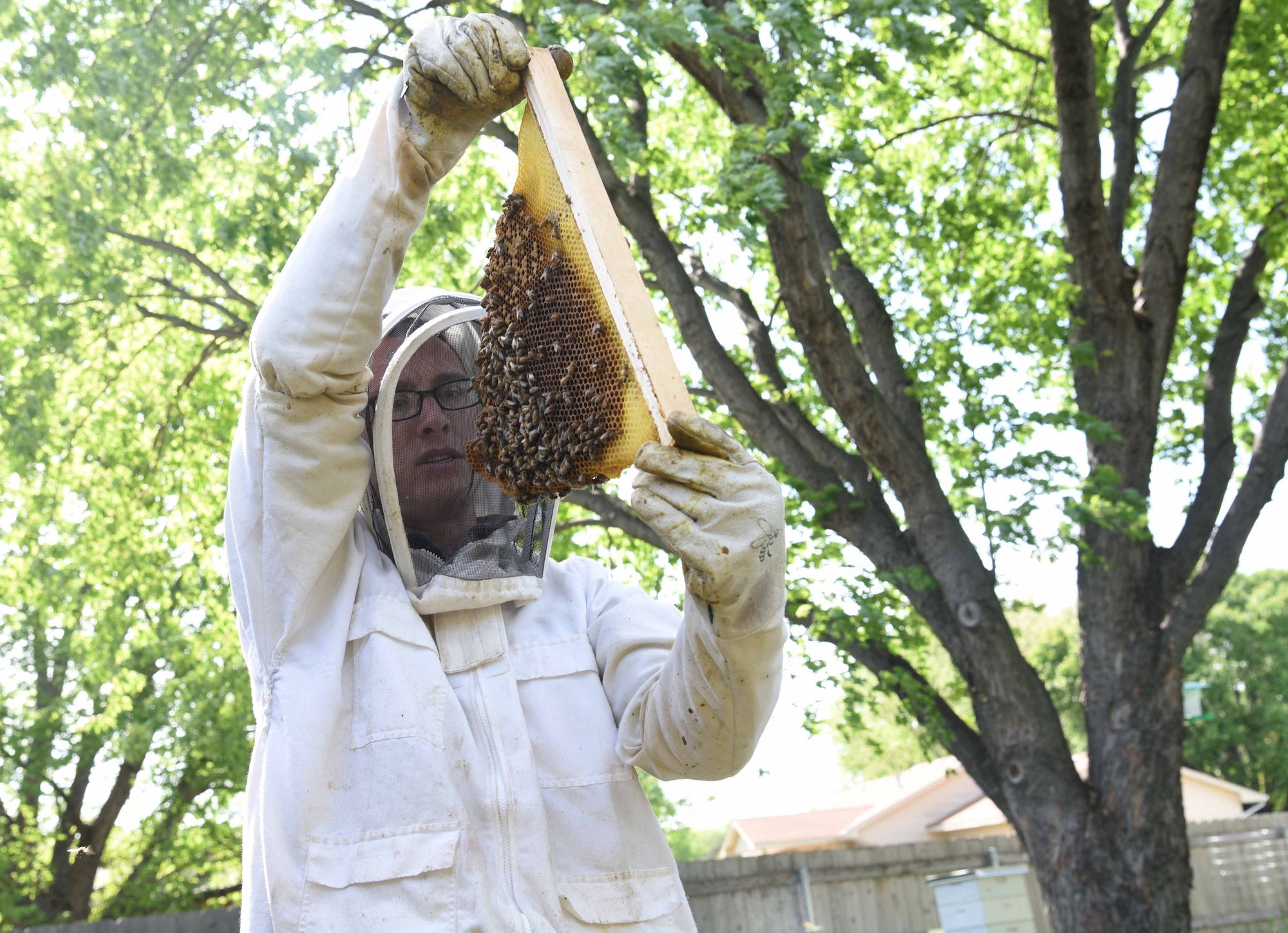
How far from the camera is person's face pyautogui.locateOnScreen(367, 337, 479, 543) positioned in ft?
7.16

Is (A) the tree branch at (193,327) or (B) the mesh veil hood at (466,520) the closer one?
(B) the mesh veil hood at (466,520)

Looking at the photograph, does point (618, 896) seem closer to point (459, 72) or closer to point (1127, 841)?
point (459, 72)

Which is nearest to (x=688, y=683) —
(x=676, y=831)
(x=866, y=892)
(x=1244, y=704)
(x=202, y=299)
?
(x=202, y=299)

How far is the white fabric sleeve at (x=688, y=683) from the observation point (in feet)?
5.67

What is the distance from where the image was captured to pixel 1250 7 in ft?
28.0

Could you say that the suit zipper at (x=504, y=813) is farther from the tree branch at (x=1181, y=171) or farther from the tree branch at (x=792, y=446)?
the tree branch at (x=1181, y=171)

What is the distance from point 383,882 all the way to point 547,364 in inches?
36.0

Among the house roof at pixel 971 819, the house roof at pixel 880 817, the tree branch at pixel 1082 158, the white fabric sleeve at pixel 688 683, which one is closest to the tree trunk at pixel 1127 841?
the tree branch at pixel 1082 158

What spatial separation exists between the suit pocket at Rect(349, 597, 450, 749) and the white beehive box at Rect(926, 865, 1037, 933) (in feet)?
26.4

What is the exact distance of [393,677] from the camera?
72.6 inches

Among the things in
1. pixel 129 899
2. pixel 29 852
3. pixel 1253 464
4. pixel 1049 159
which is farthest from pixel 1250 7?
→ pixel 29 852

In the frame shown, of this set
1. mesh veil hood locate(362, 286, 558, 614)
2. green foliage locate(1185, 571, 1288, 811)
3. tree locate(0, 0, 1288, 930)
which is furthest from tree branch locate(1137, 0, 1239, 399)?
green foliage locate(1185, 571, 1288, 811)

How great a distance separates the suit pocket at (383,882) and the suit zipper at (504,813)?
10 centimetres

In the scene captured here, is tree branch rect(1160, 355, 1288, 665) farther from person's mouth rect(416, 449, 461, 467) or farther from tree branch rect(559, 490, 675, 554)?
person's mouth rect(416, 449, 461, 467)
